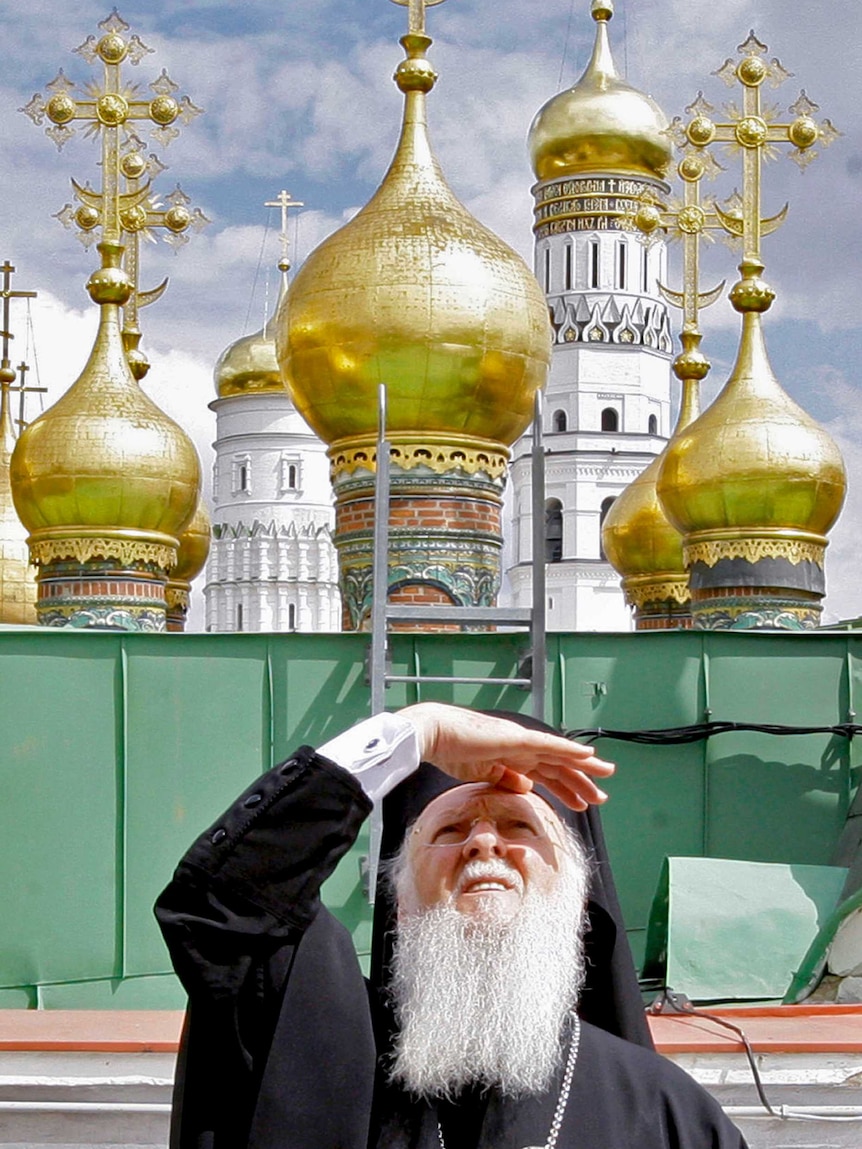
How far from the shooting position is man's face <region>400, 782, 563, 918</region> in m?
2.60

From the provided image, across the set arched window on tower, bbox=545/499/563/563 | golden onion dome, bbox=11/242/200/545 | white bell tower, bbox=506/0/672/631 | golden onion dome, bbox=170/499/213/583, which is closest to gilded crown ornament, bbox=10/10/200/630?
golden onion dome, bbox=11/242/200/545

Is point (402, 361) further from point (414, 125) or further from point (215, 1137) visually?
point (215, 1137)

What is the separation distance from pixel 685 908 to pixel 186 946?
6795mm

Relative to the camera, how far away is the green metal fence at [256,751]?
9.35 m

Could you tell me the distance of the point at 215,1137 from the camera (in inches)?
96.9

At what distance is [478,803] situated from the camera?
265 cm

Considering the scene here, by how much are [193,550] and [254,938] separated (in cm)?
1582

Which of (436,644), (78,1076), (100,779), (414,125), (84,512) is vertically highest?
(414,125)

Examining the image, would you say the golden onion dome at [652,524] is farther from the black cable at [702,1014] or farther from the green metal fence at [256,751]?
the black cable at [702,1014]

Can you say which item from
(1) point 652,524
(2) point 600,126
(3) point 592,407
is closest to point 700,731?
(1) point 652,524

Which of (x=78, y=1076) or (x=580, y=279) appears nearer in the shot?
(x=78, y=1076)

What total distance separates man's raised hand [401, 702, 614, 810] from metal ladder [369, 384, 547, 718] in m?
6.30

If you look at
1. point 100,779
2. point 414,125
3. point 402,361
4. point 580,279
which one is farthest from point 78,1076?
point 580,279

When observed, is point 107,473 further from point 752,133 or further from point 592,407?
point 592,407
